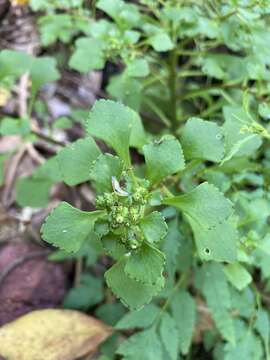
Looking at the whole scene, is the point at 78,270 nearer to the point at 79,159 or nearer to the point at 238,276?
the point at 238,276

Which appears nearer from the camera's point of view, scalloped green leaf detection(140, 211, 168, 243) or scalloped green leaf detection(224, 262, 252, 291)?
scalloped green leaf detection(140, 211, 168, 243)

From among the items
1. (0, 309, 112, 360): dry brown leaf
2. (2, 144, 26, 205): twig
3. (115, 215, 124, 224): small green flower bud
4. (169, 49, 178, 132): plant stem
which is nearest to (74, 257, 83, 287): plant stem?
(0, 309, 112, 360): dry brown leaf

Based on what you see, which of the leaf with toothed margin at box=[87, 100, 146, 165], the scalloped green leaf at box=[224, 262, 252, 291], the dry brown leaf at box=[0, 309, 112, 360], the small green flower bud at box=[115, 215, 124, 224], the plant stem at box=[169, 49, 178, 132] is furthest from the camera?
the plant stem at box=[169, 49, 178, 132]

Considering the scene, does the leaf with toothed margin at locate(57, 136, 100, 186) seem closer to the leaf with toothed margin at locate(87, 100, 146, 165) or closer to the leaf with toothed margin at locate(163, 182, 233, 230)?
the leaf with toothed margin at locate(87, 100, 146, 165)

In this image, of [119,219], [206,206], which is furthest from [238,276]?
[119,219]

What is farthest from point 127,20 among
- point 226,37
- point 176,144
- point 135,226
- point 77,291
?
point 77,291
